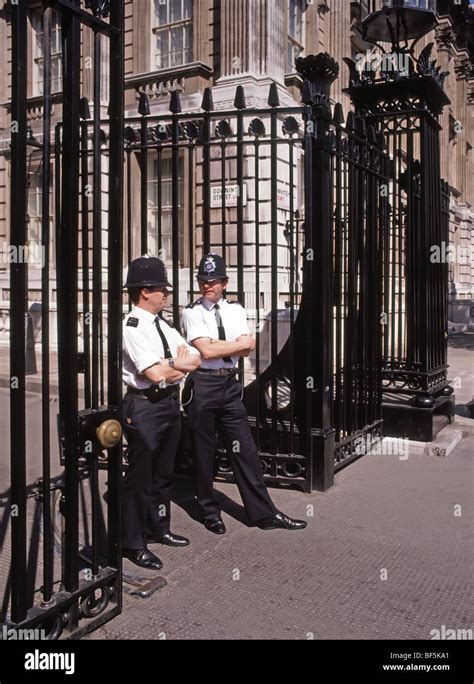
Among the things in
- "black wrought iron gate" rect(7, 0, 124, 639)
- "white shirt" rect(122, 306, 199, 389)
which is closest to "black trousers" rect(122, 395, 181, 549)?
"white shirt" rect(122, 306, 199, 389)

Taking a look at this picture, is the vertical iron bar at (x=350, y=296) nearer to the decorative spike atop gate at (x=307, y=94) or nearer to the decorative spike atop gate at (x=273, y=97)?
the decorative spike atop gate at (x=307, y=94)

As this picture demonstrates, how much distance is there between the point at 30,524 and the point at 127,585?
4.90 ft

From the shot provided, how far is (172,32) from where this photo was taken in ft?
60.1

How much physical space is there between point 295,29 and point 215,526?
17.6m

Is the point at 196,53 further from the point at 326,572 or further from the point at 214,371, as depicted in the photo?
the point at 326,572

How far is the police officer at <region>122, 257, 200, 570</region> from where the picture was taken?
14.6ft

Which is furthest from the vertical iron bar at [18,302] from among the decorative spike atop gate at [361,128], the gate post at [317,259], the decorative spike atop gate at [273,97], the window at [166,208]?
the window at [166,208]

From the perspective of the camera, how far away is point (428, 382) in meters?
7.76

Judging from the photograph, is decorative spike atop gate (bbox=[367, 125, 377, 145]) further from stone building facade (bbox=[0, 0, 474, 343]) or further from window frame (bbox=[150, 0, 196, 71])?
window frame (bbox=[150, 0, 196, 71])

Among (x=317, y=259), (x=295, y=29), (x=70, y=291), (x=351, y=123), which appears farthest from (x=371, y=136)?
(x=295, y=29)

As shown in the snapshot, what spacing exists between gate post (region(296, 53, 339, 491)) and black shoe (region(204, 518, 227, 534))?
1.23 m

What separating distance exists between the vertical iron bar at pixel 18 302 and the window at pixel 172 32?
53.2 feet
